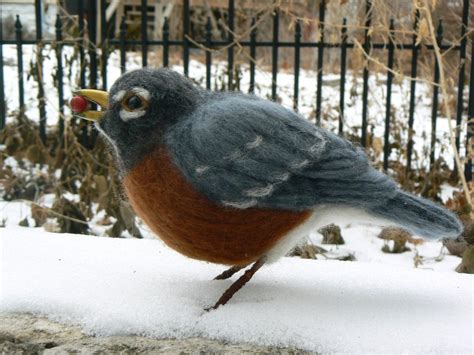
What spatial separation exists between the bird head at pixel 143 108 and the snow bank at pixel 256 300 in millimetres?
385

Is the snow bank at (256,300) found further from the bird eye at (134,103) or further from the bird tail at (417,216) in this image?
the bird eye at (134,103)

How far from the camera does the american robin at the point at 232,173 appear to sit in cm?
155

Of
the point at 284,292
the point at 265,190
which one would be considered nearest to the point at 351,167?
the point at 265,190

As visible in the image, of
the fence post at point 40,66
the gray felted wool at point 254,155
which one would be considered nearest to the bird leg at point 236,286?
the gray felted wool at point 254,155

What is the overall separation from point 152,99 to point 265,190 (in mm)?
352

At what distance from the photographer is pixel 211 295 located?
177 centimetres

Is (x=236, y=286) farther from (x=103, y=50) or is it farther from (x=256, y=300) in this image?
(x=103, y=50)

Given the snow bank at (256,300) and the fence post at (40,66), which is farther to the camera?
the fence post at (40,66)

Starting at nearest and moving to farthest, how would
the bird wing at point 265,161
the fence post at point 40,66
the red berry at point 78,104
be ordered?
the bird wing at point 265,161
the red berry at point 78,104
the fence post at point 40,66

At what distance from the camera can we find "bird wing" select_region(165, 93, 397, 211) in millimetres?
1544

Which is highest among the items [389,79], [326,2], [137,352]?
[326,2]

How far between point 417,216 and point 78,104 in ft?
2.91

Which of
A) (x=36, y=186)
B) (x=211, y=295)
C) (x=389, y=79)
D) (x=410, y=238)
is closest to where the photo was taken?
(x=211, y=295)

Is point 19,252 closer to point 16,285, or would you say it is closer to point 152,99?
point 16,285
